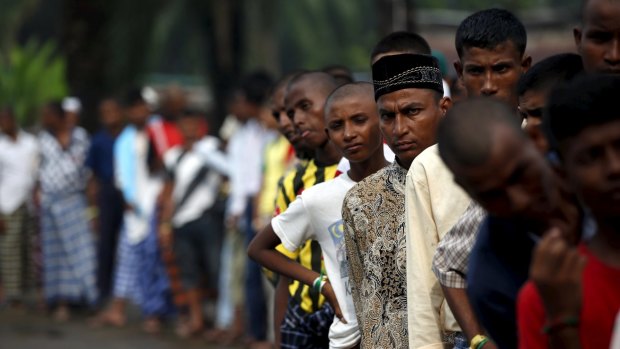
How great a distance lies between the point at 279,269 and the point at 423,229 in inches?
54.4

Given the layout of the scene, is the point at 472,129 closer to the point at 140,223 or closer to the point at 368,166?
the point at 368,166

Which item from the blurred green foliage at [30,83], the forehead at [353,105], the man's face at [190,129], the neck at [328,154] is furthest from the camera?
the blurred green foliage at [30,83]

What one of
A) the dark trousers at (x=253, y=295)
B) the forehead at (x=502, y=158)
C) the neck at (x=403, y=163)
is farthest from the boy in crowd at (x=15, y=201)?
the forehead at (x=502, y=158)

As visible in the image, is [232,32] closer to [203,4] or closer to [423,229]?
[203,4]

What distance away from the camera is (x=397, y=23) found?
13.8 meters

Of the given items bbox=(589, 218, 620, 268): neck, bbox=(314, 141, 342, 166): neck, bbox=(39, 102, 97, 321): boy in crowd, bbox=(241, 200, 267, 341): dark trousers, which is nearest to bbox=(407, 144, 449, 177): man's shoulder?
bbox=(589, 218, 620, 268): neck

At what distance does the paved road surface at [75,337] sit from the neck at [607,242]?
8.74 metres

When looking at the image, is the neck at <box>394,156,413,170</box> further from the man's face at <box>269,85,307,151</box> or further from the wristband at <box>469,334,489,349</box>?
the man's face at <box>269,85,307,151</box>

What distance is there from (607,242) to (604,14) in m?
1.09

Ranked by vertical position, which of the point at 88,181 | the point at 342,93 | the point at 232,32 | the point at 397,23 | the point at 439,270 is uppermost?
the point at 232,32

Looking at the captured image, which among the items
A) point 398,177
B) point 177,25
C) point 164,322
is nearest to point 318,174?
point 398,177

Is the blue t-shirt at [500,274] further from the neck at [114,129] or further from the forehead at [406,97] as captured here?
the neck at [114,129]

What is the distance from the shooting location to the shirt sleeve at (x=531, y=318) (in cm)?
257

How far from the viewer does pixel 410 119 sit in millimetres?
4305
